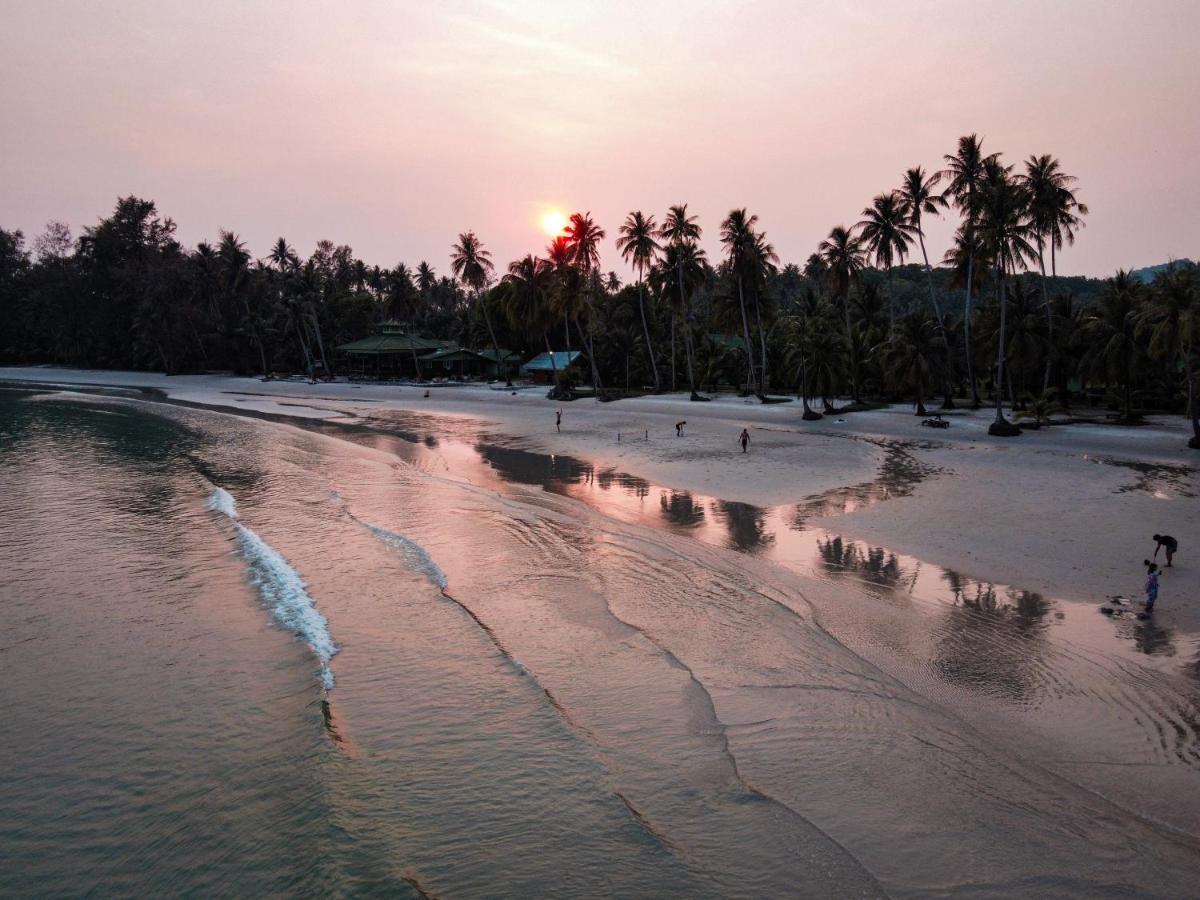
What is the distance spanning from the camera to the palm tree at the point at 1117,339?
35.6m

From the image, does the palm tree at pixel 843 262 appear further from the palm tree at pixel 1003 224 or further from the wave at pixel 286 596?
the wave at pixel 286 596

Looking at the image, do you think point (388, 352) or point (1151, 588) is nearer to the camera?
point (1151, 588)

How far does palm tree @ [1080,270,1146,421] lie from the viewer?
117ft

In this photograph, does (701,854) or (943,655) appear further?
(943,655)

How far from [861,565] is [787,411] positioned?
106 feet

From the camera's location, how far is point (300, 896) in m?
6.79

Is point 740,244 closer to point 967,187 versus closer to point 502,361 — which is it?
point 967,187

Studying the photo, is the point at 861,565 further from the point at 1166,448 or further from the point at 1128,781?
the point at 1166,448

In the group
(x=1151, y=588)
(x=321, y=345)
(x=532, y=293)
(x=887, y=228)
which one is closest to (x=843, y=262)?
(x=887, y=228)

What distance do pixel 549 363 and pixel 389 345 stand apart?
2021 cm

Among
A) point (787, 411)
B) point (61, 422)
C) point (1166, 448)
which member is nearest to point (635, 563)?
point (1166, 448)

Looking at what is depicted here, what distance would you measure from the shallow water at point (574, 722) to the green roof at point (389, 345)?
207ft

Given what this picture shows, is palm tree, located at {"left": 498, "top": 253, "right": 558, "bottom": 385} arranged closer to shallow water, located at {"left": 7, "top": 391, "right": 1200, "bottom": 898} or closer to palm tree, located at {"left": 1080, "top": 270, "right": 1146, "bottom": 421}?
palm tree, located at {"left": 1080, "top": 270, "right": 1146, "bottom": 421}

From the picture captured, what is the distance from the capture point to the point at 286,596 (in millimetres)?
14703
